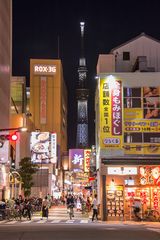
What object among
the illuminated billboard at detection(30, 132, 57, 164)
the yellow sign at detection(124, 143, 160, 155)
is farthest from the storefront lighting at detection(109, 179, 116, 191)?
the illuminated billboard at detection(30, 132, 57, 164)

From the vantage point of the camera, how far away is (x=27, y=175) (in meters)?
71.4

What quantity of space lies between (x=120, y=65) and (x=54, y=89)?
9473 centimetres

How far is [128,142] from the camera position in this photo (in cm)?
4031

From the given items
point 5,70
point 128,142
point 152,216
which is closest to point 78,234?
point 152,216

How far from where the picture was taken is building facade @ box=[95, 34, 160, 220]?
1555 inches

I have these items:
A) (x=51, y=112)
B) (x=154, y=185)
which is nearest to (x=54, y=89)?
(x=51, y=112)

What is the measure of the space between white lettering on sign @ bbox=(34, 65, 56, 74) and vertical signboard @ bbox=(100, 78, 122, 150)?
331ft

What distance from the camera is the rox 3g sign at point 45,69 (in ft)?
460

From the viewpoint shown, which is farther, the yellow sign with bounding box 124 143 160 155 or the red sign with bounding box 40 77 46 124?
the red sign with bounding box 40 77 46 124

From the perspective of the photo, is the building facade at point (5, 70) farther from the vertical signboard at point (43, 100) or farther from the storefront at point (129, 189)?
the vertical signboard at point (43, 100)

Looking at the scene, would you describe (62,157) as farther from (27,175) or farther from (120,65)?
(120,65)

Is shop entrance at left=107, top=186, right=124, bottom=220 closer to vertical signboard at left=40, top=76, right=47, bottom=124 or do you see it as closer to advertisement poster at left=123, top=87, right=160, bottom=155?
advertisement poster at left=123, top=87, right=160, bottom=155

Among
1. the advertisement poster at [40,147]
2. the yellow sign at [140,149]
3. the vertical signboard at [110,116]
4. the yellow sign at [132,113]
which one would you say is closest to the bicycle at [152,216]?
the yellow sign at [140,149]

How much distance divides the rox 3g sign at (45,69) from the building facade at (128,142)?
100421 millimetres
